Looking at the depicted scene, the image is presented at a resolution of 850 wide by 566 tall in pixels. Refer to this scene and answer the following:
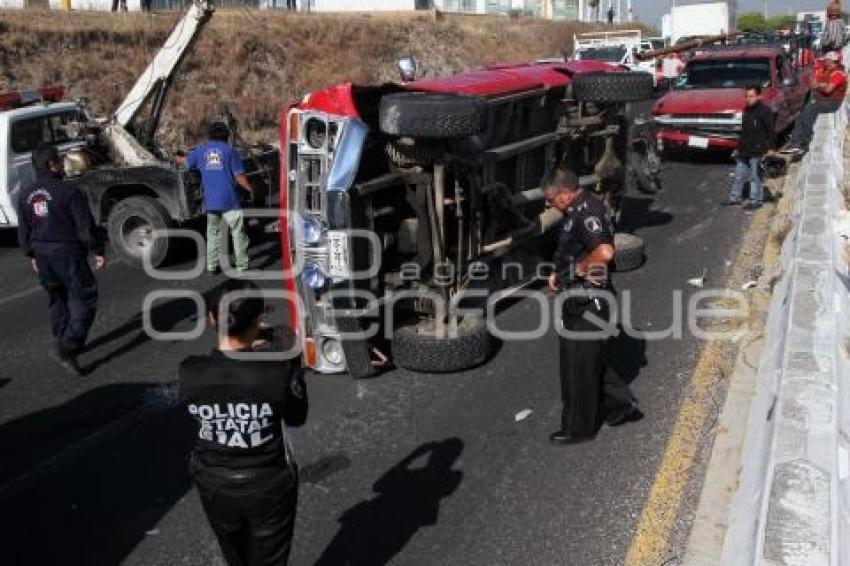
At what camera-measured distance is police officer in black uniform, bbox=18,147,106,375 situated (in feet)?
21.2

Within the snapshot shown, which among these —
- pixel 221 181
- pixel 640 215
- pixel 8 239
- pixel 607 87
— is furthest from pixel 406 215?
pixel 8 239

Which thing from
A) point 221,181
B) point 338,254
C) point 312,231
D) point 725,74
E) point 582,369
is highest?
point 725,74

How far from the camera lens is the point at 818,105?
14.5 metres

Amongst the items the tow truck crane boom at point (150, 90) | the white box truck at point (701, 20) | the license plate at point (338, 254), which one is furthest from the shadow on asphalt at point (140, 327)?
the white box truck at point (701, 20)

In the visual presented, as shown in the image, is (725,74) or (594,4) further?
(594,4)

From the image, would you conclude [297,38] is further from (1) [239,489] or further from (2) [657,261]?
(1) [239,489]

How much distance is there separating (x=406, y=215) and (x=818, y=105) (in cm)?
1099

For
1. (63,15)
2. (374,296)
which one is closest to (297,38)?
(63,15)

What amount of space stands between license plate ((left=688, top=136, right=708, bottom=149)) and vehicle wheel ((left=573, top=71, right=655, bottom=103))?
6906mm

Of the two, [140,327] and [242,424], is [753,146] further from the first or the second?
[242,424]

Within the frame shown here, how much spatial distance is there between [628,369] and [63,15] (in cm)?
2170

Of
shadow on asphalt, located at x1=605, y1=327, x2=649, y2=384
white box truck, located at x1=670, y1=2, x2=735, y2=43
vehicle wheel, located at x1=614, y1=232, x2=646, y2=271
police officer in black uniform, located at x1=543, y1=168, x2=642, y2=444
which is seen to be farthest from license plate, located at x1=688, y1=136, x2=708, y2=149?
white box truck, located at x1=670, y1=2, x2=735, y2=43

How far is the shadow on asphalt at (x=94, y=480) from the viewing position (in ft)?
14.1

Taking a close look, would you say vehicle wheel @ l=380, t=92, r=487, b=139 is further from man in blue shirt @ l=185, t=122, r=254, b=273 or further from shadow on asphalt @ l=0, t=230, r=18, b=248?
shadow on asphalt @ l=0, t=230, r=18, b=248
